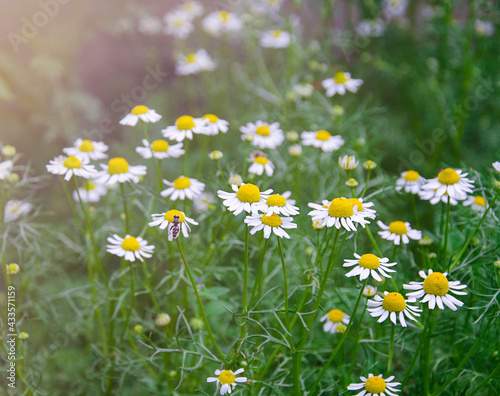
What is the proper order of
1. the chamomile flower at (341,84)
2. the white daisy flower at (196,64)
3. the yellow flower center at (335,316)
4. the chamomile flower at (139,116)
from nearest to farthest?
the yellow flower center at (335,316), the chamomile flower at (139,116), the chamomile flower at (341,84), the white daisy flower at (196,64)

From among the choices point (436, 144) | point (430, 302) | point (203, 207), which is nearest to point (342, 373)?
point (430, 302)

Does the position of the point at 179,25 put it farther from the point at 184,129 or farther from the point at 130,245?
the point at 130,245

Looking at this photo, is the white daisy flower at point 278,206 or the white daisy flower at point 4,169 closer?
the white daisy flower at point 278,206

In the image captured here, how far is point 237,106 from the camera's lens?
352 centimetres

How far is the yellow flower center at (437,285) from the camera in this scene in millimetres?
1194

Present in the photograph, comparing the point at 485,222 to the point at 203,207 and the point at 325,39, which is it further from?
the point at 325,39

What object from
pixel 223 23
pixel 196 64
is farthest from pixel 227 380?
pixel 223 23

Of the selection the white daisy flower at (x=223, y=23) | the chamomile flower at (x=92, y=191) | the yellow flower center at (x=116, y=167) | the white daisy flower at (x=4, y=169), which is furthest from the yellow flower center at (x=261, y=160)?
the white daisy flower at (x=223, y=23)

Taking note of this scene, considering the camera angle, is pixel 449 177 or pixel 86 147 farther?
pixel 86 147

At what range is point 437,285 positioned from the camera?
120 centimetres

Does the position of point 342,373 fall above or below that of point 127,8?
below

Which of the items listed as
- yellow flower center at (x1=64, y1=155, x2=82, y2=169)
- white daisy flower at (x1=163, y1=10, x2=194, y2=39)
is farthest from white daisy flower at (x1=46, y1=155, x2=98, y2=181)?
white daisy flower at (x1=163, y1=10, x2=194, y2=39)

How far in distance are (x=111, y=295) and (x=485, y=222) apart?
3.88 ft

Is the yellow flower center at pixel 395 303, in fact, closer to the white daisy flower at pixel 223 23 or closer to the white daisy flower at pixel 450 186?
the white daisy flower at pixel 450 186
